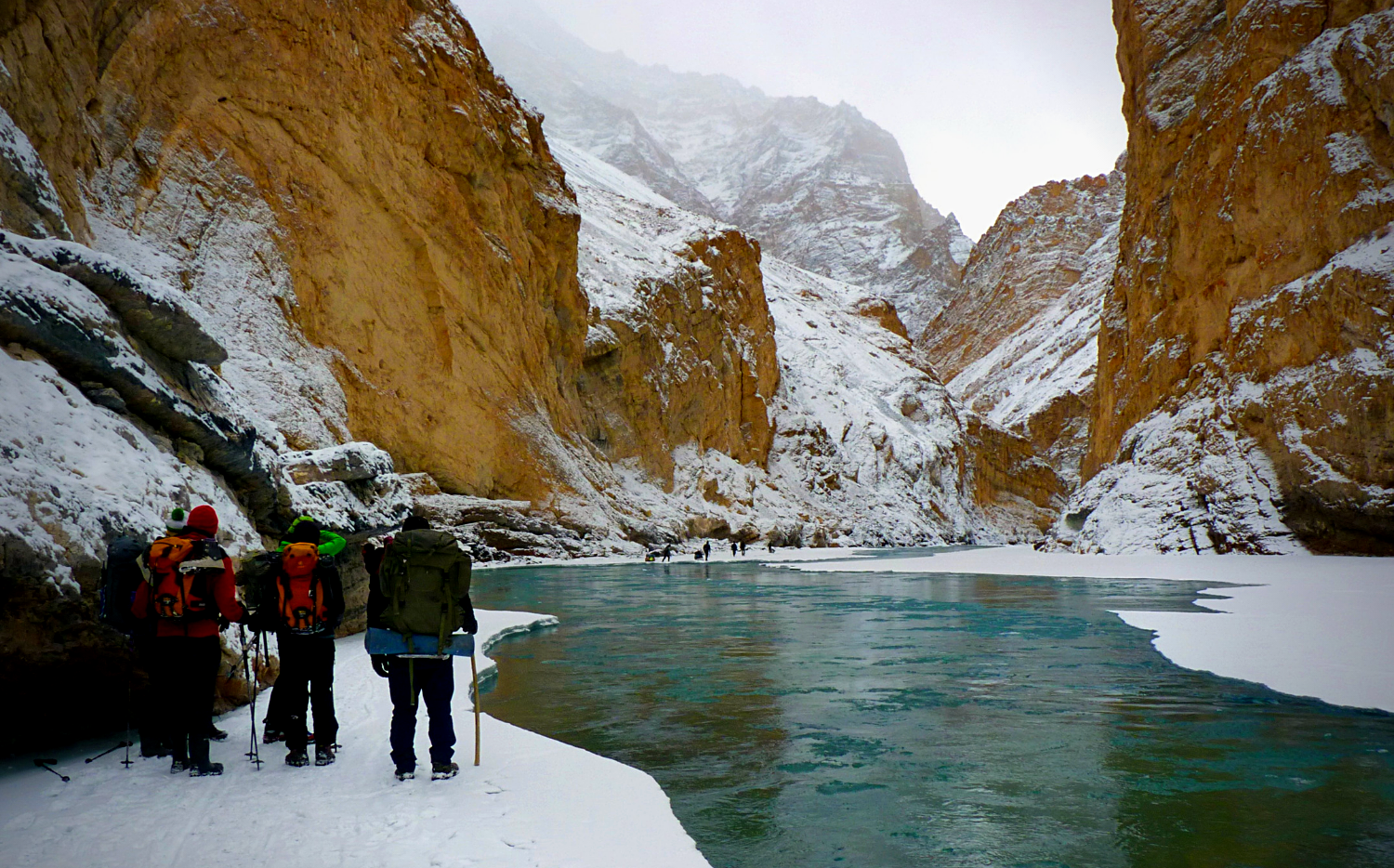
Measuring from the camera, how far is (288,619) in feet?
18.7

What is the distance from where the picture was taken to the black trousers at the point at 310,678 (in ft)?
18.9

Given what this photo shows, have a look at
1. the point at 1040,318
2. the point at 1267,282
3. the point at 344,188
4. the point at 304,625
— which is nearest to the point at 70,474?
the point at 304,625

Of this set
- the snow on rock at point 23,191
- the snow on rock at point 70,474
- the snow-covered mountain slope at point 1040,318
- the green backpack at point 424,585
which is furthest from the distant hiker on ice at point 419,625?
the snow-covered mountain slope at point 1040,318

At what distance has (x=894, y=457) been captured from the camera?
78.9 m

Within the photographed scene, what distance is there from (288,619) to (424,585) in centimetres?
108

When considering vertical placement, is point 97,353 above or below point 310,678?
above

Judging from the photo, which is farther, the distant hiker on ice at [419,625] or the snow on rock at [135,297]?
the snow on rock at [135,297]

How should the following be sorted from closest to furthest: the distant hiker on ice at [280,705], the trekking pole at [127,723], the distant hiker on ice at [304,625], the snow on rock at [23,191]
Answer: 1. the trekking pole at [127,723]
2. the distant hiker on ice at [304,625]
3. the distant hiker on ice at [280,705]
4. the snow on rock at [23,191]

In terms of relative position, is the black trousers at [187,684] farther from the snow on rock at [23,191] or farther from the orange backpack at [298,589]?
the snow on rock at [23,191]

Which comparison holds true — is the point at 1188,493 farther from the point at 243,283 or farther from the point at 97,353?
the point at 243,283

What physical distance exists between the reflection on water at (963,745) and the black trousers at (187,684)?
109 inches

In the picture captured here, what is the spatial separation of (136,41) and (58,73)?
9.13 m

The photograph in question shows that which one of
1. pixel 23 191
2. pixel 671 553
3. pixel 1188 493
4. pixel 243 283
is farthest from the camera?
pixel 671 553

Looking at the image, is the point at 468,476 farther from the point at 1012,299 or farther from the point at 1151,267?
the point at 1012,299
